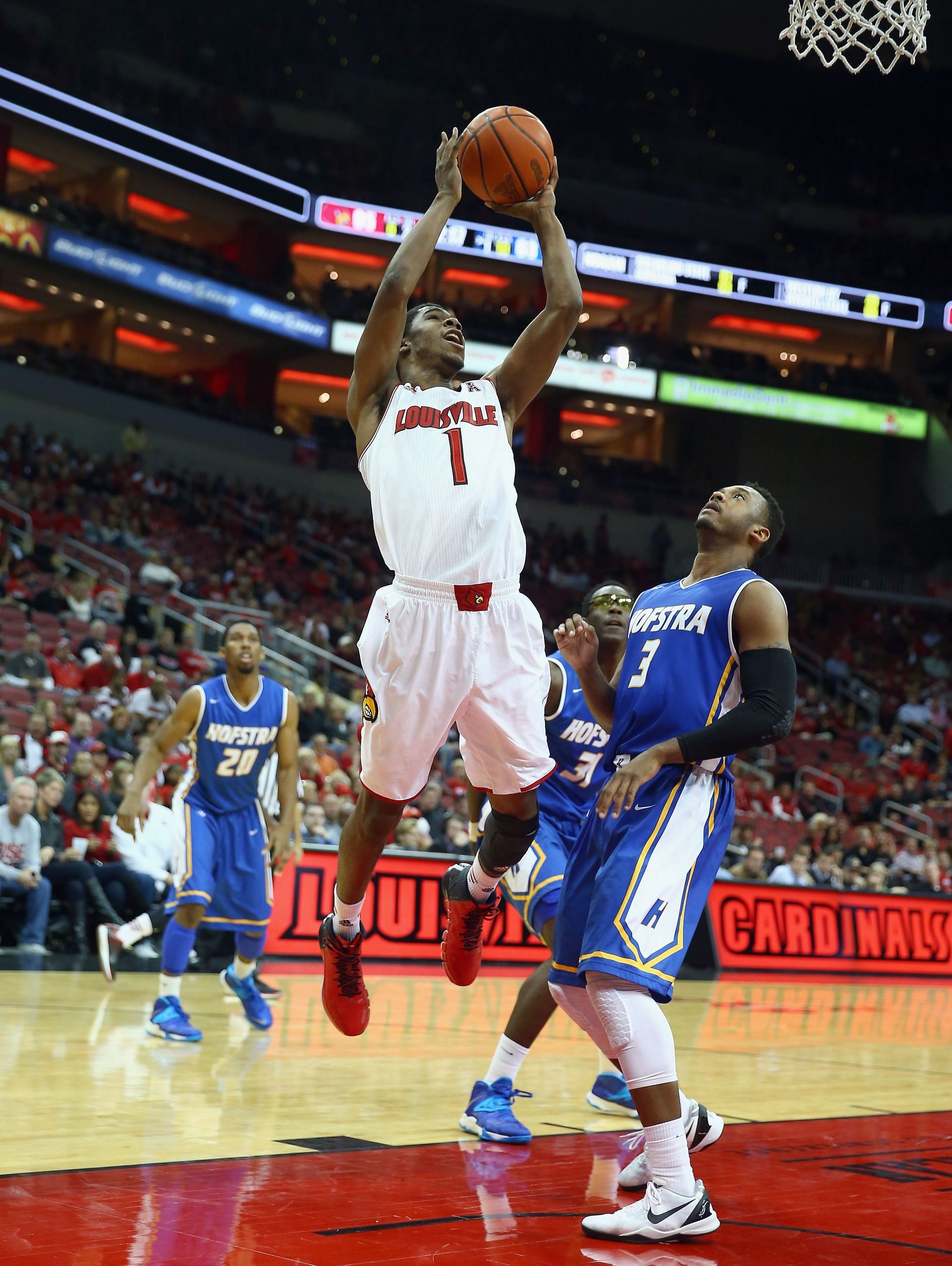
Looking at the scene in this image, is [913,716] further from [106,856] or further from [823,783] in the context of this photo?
[106,856]

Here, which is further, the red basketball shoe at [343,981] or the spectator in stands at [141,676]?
the spectator in stands at [141,676]

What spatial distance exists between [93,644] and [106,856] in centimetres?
558

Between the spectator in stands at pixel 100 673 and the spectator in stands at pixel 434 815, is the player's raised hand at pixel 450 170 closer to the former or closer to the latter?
the spectator in stands at pixel 434 815

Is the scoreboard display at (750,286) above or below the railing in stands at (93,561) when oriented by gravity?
above

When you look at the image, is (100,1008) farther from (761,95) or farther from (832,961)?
(761,95)

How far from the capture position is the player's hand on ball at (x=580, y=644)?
14.9 ft

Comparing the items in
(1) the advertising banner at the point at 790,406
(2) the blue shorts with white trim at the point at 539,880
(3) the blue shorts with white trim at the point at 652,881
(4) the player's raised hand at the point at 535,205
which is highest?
(1) the advertising banner at the point at 790,406

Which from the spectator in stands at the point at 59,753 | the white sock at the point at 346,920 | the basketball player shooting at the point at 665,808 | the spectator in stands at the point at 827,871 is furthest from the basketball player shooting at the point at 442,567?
the spectator in stands at the point at 827,871

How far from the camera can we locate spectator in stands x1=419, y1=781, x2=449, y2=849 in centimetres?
1347

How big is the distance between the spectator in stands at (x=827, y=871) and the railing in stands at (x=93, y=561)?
31.9 feet

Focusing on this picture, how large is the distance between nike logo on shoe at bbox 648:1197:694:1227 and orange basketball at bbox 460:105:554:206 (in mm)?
3108

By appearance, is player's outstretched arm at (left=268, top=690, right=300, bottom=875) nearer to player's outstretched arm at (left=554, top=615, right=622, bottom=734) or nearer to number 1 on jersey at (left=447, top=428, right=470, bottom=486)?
player's outstretched arm at (left=554, top=615, right=622, bottom=734)

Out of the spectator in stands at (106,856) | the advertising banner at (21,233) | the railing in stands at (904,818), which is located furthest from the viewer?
the advertising banner at (21,233)

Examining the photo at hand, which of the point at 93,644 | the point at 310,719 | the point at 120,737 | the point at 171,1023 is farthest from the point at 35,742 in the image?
the point at 171,1023
